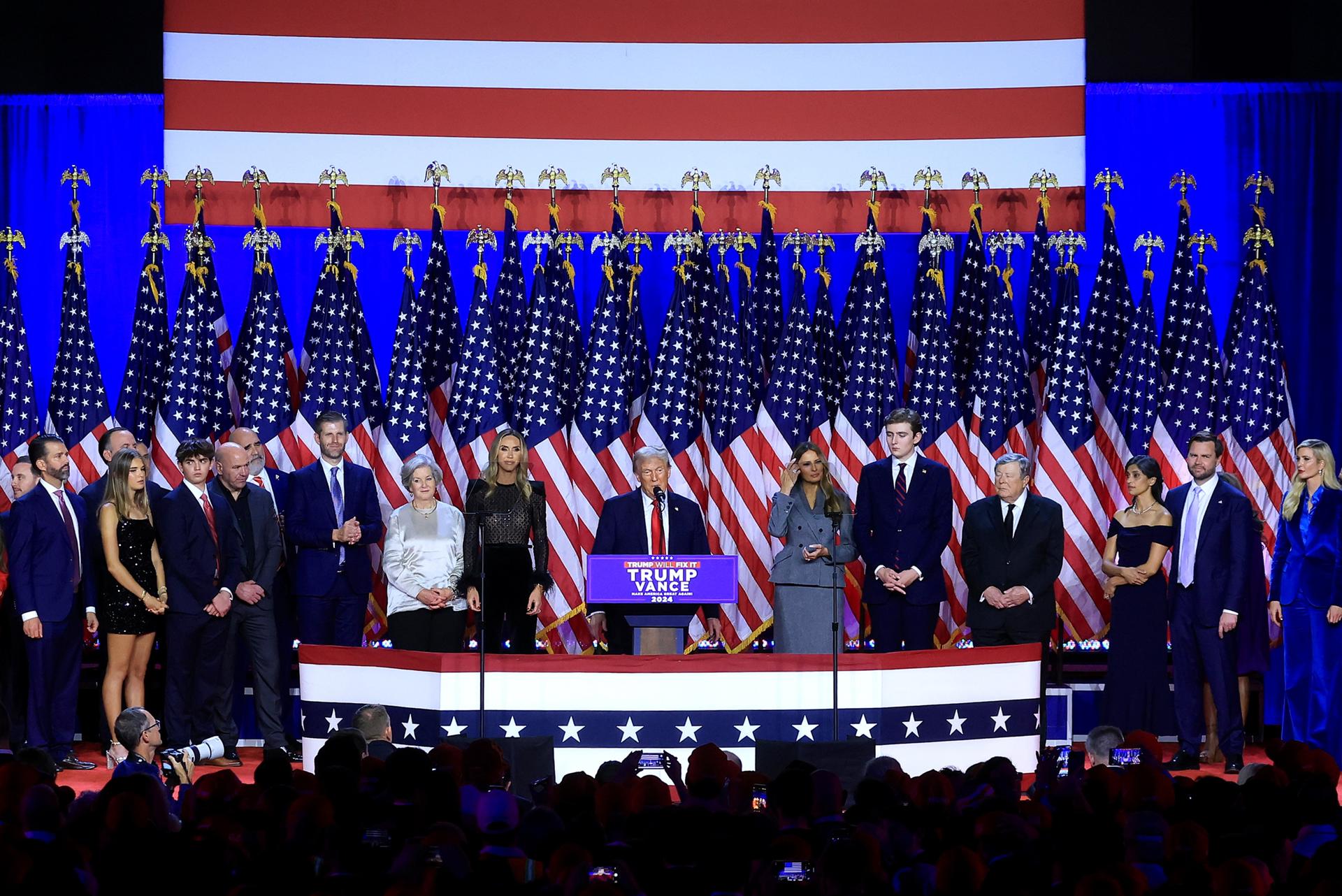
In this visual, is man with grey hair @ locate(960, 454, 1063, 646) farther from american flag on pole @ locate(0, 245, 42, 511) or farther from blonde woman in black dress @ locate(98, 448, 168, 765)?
american flag on pole @ locate(0, 245, 42, 511)

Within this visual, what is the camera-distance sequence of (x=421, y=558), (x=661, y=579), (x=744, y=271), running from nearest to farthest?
(x=661, y=579) → (x=421, y=558) → (x=744, y=271)

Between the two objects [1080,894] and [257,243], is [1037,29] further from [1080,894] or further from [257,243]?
[1080,894]

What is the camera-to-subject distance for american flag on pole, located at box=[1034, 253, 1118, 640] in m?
9.77

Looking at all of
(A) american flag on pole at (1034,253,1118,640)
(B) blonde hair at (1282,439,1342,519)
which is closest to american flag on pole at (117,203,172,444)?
(A) american flag on pole at (1034,253,1118,640)

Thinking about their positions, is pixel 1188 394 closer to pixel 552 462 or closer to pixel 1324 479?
pixel 1324 479

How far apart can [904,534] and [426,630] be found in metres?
2.60

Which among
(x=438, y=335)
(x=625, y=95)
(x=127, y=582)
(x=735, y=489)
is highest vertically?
(x=625, y=95)

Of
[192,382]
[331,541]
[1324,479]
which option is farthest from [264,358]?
[1324,479]

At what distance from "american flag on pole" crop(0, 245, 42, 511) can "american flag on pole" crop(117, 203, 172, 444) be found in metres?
0.52

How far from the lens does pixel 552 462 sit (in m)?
9.91

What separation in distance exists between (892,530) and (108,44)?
233 inches

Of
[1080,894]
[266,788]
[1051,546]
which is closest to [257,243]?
[1051,546]

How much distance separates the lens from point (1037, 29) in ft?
35.5

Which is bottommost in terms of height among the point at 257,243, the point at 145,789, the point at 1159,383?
the point at 145,789
